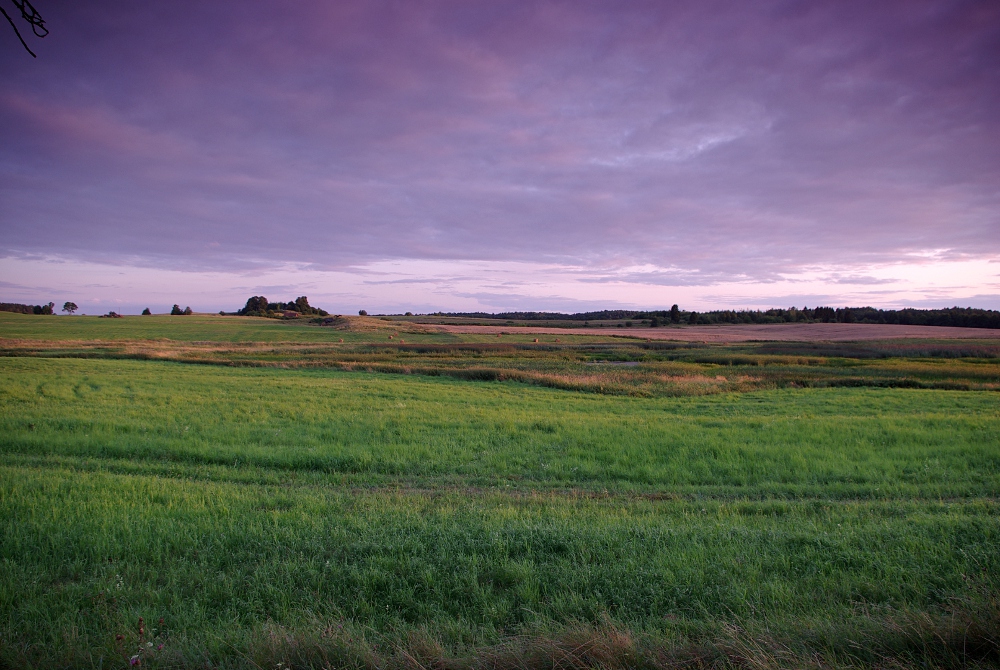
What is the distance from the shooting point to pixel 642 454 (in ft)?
39.1

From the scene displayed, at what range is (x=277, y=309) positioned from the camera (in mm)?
157375

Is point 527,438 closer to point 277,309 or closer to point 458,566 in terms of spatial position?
point 458,566

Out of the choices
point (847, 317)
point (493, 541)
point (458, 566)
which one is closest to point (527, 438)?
point (493, 541)

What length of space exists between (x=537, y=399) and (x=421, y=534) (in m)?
17.3

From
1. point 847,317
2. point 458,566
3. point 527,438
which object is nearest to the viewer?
point 458,566

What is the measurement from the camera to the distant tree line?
487 feet

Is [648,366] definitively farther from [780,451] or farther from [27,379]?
[27,379]

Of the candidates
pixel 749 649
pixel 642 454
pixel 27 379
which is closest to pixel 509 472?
pixel 642 454

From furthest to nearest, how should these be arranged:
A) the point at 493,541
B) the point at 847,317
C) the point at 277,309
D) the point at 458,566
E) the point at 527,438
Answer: the point at 277,309
the point at 847,317
the point at 527,438
the point at 493,541
the point at 458,566

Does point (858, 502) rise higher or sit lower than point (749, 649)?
lower

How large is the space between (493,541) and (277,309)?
6609 inches

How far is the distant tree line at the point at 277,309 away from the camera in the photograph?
487ft

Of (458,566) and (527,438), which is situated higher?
(458,566)

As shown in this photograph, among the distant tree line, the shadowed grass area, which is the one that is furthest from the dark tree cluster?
the shadowed grass area
